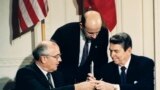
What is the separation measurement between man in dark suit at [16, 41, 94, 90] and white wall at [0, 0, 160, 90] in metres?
1.95

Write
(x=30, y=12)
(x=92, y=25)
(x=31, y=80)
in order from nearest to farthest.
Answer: (x=31, y=80), (x=92, y=25), (x=30, y=12)

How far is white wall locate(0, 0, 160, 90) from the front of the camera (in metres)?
4.80

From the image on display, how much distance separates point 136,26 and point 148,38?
0.24m

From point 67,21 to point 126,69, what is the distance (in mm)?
1893

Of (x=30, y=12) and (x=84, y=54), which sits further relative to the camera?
(x=30, y=12)

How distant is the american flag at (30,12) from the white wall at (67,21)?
0.21 m

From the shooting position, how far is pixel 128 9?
16.0 ft

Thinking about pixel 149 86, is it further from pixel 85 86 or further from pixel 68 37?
pixel 68 37

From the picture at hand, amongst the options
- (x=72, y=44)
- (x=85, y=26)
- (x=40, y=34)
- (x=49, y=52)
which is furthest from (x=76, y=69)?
(x=40, y=34)

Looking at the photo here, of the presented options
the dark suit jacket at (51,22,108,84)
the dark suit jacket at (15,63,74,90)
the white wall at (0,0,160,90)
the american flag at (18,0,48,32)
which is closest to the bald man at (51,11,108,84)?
the dark suit jacket at (51,22,108,84)

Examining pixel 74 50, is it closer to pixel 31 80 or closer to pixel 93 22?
pixel 93 22

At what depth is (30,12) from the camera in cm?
454

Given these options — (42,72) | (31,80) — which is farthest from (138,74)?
(31,80)

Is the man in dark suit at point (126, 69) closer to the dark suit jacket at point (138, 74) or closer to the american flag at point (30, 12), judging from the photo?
the dark suit jacket at point (138, 74)
